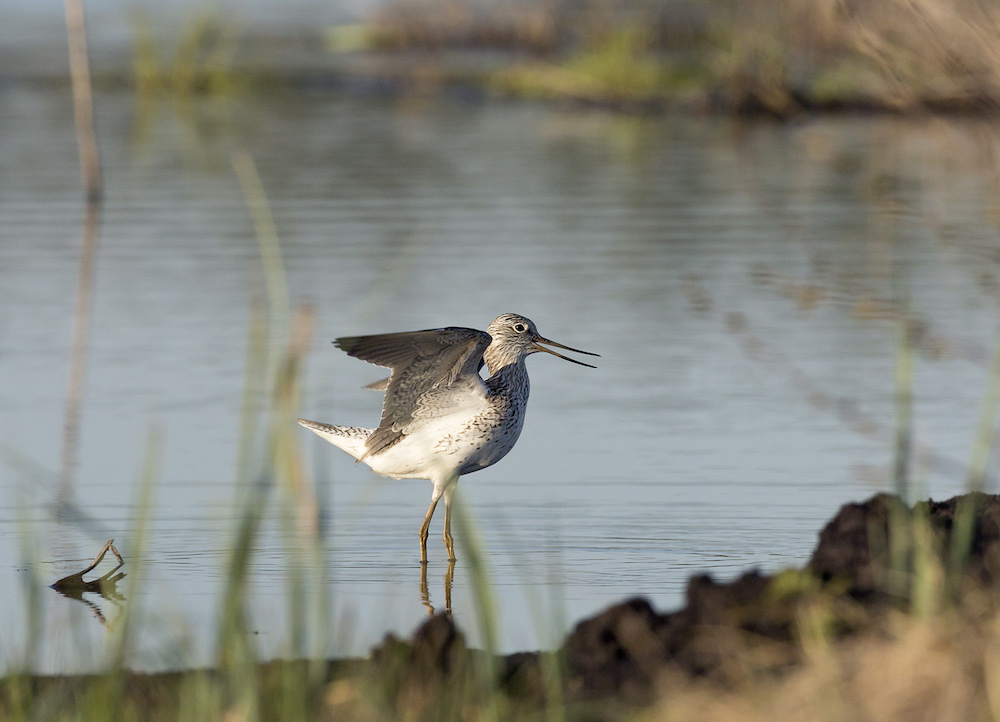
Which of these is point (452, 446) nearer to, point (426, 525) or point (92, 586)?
point (426, 525)

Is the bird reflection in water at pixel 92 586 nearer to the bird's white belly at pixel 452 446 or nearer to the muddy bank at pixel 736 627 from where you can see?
the bird's white belly at pixel 452 446

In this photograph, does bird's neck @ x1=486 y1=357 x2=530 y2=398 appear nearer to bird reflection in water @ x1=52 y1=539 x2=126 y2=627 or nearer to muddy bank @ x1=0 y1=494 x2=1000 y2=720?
bird reflection in water @ x1=52 y1=539 x2=126 y2=627

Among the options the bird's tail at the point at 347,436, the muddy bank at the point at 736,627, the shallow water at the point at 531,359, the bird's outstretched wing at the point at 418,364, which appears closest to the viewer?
the muddy bank at the point at 736,627

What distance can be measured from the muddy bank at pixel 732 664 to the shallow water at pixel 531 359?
0.51 feet

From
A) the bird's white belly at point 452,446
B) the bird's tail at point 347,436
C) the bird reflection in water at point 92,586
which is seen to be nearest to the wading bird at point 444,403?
the bird's white belly at point 452,446

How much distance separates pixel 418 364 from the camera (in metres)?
7.20

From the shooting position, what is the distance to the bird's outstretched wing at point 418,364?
23.2 ft

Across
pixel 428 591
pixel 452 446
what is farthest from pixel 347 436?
pixel 428 591

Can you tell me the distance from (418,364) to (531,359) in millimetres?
4360

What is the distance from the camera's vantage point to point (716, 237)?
620 inches

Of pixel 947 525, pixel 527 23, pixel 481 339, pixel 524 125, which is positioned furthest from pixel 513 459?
pixel 527 23

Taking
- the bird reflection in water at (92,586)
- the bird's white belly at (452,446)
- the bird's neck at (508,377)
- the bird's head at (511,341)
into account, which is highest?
the bird's head at (511,341)

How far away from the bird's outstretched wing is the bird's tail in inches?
8.1

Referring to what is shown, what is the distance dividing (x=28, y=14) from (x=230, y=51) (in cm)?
1853
